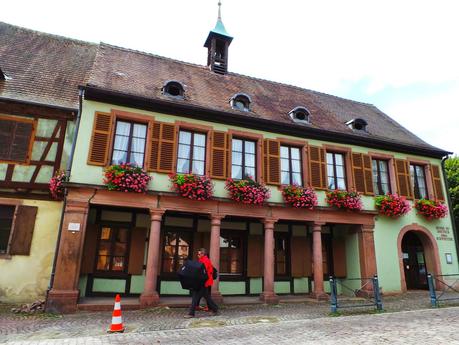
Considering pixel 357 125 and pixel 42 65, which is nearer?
pixel 42 65

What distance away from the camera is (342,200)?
1223 centimetres

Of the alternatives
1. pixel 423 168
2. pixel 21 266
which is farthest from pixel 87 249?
pixel 423 168

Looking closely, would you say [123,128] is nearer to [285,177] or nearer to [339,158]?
[285,177]

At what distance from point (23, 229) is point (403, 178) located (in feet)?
45.8

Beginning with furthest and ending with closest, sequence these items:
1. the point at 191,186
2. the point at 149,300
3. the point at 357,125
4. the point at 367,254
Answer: the point at 357,125 → the point at 367,254 → the point at 191,186 → the point at 149,300

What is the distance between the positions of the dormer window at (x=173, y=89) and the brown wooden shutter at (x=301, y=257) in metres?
6.99

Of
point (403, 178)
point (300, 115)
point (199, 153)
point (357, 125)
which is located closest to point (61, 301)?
point (199, 153)

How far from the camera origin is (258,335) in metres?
6.48

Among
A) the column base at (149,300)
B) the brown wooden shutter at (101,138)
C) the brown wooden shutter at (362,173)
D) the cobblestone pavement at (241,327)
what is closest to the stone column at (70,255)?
the cobblestone pavement at (241,327)

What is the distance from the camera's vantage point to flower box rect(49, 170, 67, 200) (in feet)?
31.9

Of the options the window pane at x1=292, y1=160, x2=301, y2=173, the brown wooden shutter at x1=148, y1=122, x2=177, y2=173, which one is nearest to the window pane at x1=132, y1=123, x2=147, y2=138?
the brown wooden shutter at x1=148, y1=122, x2=177, y2=173

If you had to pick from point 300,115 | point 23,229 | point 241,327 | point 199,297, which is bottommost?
point 241,327

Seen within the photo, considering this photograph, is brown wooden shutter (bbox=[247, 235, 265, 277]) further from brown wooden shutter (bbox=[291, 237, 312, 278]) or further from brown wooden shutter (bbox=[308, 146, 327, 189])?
brown wooden shutter (bbox=[308, 146, 327, 189])

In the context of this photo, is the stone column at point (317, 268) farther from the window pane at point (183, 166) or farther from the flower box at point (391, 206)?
the window pane at point (183, 166)
